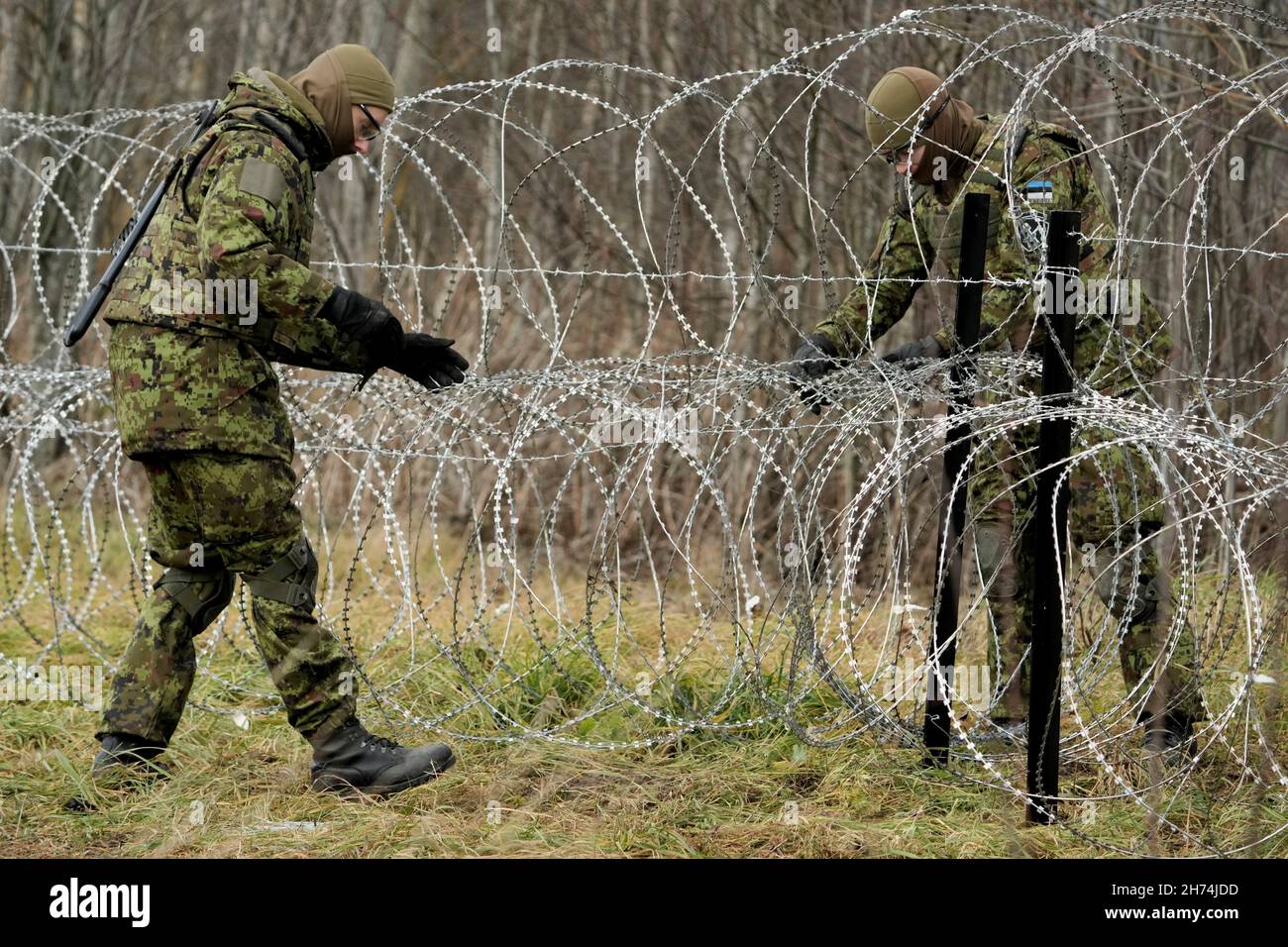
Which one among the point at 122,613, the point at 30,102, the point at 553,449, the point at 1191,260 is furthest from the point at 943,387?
the point at 30,102

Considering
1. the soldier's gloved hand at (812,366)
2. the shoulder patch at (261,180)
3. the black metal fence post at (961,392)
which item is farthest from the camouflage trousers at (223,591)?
the black metal fence post at (961,392)

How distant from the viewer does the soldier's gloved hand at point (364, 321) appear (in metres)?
3.97

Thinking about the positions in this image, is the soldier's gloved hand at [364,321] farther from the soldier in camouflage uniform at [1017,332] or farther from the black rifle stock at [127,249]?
the soldier in camouflage uniform at [1017,332]

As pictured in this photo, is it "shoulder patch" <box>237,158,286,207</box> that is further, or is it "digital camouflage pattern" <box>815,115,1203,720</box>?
"digital camouflage pattern" <box>815,115,1203,720</box>

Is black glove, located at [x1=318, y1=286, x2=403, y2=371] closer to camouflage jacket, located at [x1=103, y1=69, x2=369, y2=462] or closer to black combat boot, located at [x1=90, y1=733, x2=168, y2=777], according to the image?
camouflage jacket, located at [x1=103, y1=69, x2=369, y2=462]

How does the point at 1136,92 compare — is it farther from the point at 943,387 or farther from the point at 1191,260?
the point at 943,387

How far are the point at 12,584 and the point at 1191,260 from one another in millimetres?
6182

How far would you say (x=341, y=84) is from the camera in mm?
4145

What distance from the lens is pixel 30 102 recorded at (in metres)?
9.72

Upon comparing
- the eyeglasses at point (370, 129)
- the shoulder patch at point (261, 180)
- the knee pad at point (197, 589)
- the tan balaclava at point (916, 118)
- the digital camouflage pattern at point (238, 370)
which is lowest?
the knee pad at point (197, 589)

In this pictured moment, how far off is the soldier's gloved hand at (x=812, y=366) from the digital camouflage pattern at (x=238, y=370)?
1.33 meters

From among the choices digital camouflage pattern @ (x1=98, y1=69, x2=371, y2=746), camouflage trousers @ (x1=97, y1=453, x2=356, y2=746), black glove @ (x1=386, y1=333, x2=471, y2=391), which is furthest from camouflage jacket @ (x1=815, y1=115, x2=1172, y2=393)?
camouflage trousers @ (x1=97, y1=453, x2=356, y2=746)

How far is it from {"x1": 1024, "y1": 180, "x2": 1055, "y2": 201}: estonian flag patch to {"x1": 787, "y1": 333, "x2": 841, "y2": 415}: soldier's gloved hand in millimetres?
770

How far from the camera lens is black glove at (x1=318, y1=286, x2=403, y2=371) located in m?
3.97
